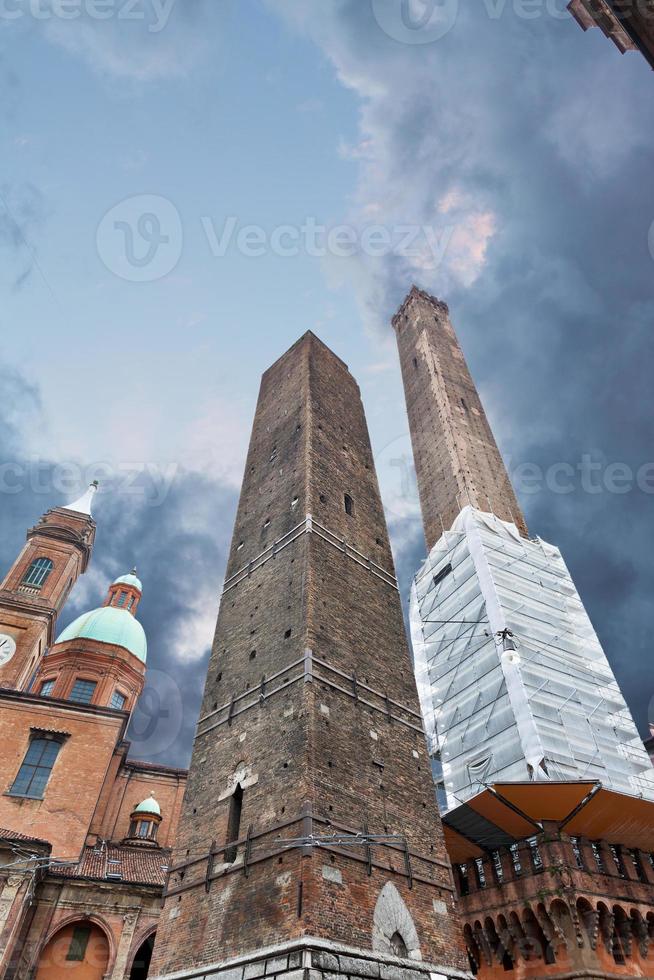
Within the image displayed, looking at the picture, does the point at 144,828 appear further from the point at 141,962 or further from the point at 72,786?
the point at 141,962

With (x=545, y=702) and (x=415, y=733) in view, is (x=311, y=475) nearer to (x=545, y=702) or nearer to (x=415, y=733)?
(x=415, y=733)

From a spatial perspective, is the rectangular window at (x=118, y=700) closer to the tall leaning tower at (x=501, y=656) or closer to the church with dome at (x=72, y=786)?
the church with dome at (x=72, y=786)

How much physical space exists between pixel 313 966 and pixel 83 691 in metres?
26.0

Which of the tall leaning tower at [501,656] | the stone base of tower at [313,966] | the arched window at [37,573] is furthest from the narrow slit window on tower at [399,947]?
the arched window at [37,573]

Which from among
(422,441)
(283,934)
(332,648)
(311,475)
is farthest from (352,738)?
(422,441)

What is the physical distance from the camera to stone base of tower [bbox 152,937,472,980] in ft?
28.3

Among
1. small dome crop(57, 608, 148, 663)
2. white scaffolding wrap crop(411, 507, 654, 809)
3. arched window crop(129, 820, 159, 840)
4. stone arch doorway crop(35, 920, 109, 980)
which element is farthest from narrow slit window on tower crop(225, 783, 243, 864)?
small dome crop(57, 608, 148, 663)

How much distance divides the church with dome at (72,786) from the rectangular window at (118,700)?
0.07 metres

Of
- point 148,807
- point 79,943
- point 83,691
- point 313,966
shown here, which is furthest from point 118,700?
point 313,966

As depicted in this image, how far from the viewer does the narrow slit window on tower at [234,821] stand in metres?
11.4

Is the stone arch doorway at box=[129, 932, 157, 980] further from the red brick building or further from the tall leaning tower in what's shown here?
the tall leaning tower

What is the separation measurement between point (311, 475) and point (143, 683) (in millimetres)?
21665

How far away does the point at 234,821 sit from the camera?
12.0 metres

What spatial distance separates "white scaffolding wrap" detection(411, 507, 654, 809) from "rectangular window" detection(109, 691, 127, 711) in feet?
53.3
